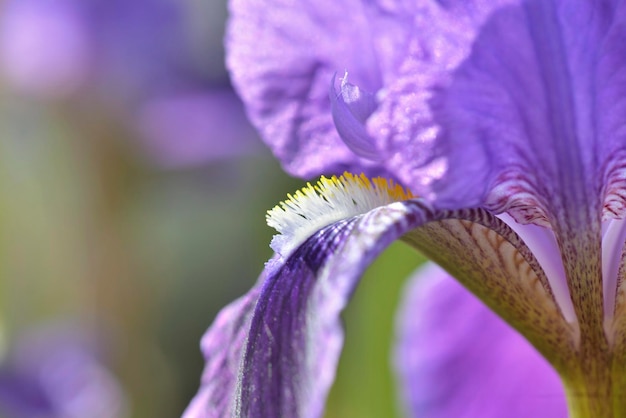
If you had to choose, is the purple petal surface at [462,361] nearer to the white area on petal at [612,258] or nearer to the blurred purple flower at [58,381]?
the white area on petal at [612,258]

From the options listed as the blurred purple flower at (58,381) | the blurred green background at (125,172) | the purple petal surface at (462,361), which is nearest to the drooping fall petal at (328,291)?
the purple petal surface at (462,361)

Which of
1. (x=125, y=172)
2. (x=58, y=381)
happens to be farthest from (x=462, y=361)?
(x=125, y=172)

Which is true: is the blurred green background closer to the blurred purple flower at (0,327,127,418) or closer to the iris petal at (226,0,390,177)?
the blurred purple flower at (0,327,127,418)

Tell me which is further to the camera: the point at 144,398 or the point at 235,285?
the point at 235,285

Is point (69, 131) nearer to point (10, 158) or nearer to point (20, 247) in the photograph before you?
point (10, 158)

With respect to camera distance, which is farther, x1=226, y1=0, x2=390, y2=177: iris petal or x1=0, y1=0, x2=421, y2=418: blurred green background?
x1=0, y1=0, x2=421, y2=418: blurred green background

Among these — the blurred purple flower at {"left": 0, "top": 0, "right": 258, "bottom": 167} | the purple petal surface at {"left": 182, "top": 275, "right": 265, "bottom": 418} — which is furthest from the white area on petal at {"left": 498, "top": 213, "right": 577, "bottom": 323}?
the blurred purple flower at {"left": 0, "top": 0, "right": 258, "bottom": 167}

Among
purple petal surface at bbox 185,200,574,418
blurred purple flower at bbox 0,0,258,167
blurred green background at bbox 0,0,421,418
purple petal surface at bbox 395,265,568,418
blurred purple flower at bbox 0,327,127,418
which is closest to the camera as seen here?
purple petal surface at bbox 185,200,574,418

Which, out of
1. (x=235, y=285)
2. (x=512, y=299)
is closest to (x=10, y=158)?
(x=235, y=285)
